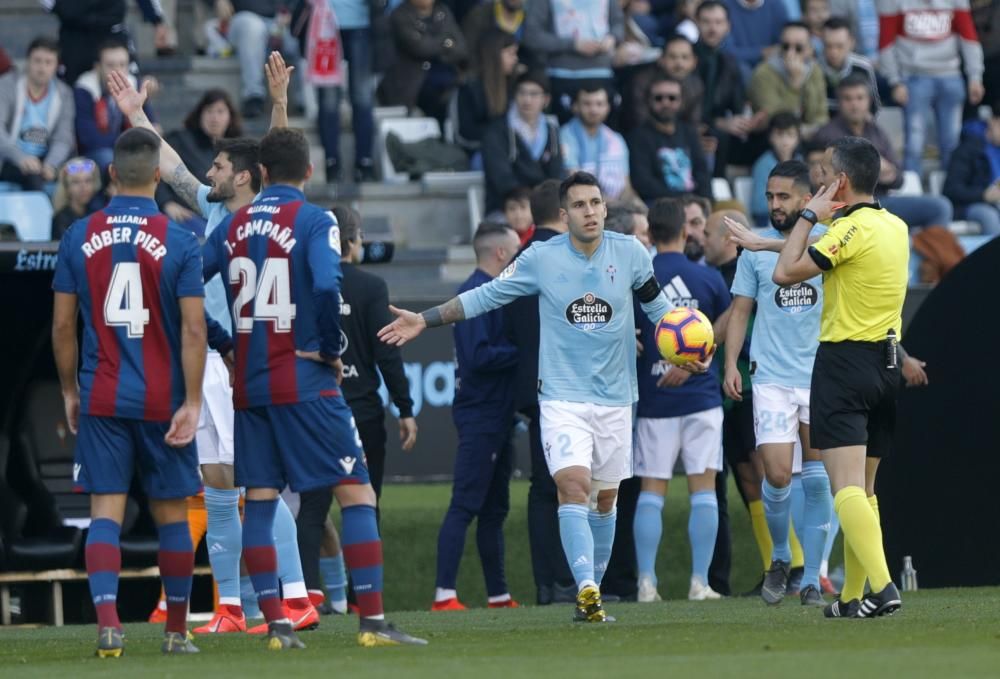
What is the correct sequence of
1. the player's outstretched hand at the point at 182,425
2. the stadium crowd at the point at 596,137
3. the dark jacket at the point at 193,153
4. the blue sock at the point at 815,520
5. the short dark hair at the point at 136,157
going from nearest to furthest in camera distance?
the player's outstretched hand at the point at 182,425 < the short dark hair at the point at 136,157 < the blue sock at the point at 815,520 < the stadium crowd at the point at 596,137 < the dark jacket at the point at 193,153

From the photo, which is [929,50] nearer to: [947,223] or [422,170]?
[947,223]

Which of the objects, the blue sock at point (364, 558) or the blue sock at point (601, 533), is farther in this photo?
the blue sock at point (601, 533)

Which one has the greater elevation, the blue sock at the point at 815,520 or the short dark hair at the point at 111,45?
the short dark hair at the point at 111,45

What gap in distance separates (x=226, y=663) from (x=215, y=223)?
2939 mm

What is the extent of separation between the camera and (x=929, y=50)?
63.7ft

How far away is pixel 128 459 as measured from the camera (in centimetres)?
838

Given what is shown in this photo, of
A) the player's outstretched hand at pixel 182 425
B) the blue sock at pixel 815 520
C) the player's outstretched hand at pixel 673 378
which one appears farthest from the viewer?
the player's outstretched hand at pixel 673 378

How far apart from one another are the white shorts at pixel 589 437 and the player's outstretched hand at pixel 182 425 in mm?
2162

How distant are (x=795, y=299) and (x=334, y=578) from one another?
11.2 feet

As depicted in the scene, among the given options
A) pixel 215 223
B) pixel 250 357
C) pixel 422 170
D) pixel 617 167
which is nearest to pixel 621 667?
pixel 250 357

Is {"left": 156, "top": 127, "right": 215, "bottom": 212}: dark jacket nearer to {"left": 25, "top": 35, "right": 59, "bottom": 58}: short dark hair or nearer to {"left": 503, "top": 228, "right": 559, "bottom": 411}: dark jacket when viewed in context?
{"left": 25, "top": 35, "right": 59, "bottom": 58}: short dark hair

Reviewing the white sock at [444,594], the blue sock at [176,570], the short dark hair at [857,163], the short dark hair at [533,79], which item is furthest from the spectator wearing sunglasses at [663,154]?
the blue sock at [176,570]

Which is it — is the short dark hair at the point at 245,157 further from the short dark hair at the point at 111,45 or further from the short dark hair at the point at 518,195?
the short dark hair at the point at 111,45

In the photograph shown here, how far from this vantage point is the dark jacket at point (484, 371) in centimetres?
1221
